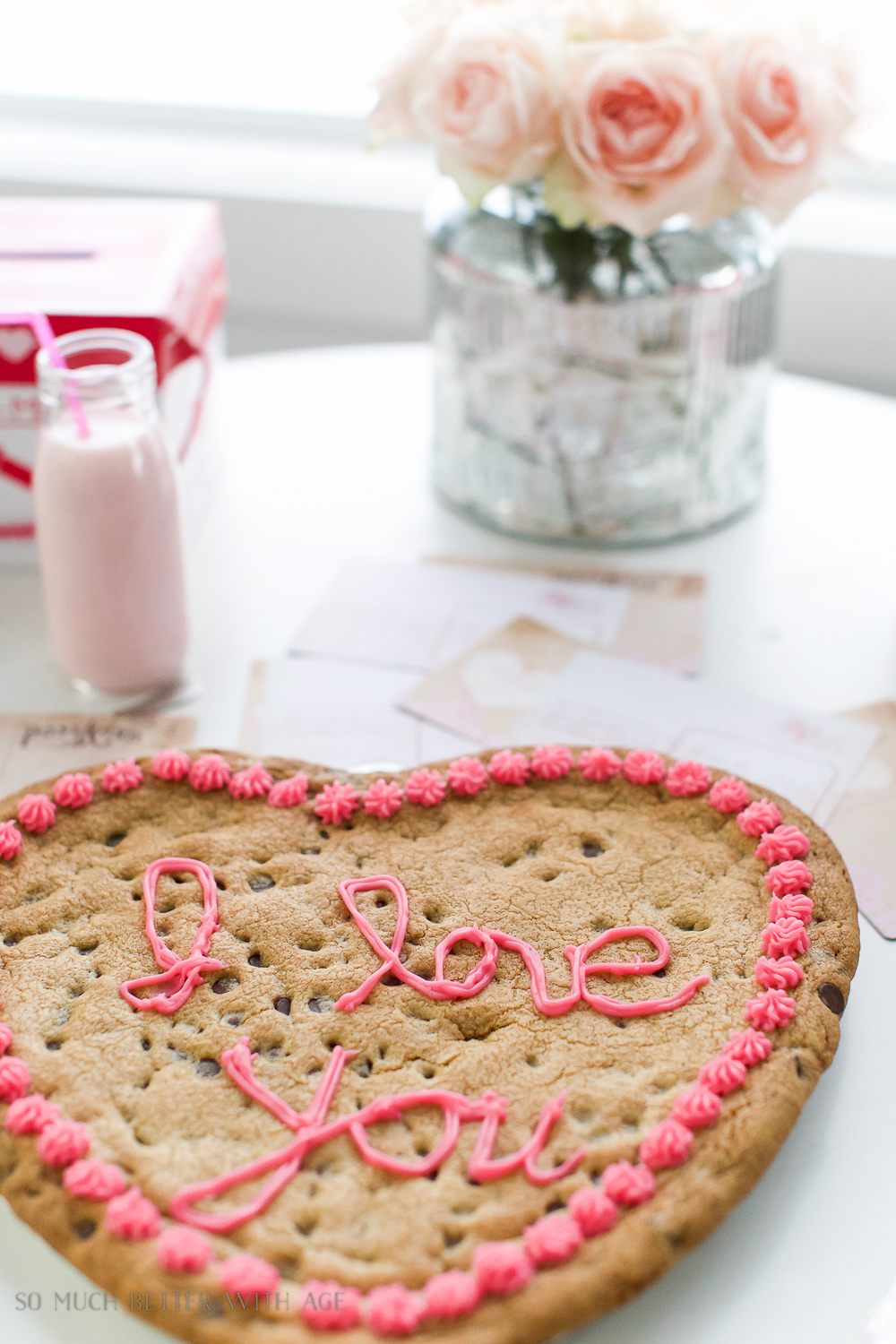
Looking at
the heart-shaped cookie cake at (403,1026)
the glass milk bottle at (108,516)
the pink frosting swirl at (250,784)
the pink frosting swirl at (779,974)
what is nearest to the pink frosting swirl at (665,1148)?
the heart-shaped cookie cake at (403,1026)

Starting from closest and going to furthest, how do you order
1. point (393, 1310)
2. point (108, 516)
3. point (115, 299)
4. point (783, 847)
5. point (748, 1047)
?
point (393, 1310), point (748, 1047), point (783, 847), point (108, 516), point (115, 299)

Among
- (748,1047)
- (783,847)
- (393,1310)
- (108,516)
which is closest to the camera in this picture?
(393,1310)

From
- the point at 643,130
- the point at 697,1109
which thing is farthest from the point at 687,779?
the point at 643,130

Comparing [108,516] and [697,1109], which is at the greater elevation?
[108,516]

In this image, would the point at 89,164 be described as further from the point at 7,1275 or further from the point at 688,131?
the point at 7,1275

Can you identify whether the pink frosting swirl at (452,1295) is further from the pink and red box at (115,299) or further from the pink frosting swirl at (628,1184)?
the pink and red box at (115,299)

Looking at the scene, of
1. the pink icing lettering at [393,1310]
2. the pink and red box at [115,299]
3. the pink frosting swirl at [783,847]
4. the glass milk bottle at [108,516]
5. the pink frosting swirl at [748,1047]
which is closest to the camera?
the pink icing lettering at [393,1310]

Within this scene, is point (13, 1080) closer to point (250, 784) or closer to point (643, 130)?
point (250, 784)
